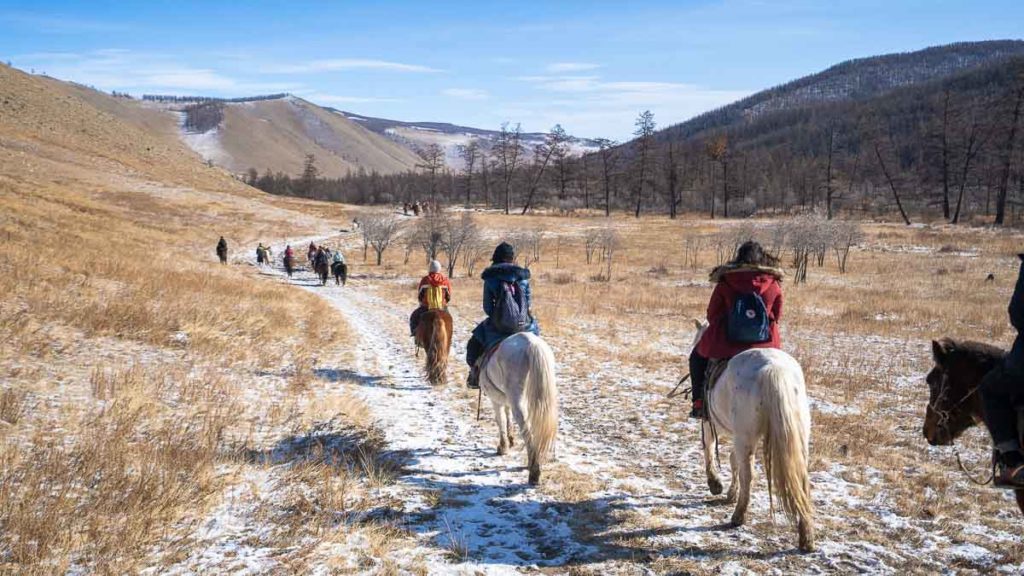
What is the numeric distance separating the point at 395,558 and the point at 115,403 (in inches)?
175

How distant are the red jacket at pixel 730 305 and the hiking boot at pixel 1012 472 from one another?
1747 mm

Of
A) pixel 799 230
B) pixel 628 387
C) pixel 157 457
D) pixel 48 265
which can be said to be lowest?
pixel 628 387

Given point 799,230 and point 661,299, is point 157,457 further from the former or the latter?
point 799,230

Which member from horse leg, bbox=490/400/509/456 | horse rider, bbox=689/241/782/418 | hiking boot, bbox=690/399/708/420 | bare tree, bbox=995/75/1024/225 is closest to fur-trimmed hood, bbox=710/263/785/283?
horse rider, bbox=689/241/782/418

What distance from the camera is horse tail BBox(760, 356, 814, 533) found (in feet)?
13.7

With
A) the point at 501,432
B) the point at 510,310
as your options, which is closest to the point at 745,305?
the point at 510,310

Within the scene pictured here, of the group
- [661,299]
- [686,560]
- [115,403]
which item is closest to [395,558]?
[686,560]

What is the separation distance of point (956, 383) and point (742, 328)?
5.46 ft

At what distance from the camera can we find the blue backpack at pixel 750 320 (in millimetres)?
5090

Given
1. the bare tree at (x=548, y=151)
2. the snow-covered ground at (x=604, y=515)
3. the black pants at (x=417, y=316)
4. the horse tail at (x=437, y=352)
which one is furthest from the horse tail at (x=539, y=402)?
the bare tree at (x=548, y=151)

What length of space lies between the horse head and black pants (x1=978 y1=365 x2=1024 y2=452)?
17.4 inches

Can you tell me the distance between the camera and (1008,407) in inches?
148

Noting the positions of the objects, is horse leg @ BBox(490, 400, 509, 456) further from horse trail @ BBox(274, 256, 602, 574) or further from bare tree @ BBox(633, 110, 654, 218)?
bare tree @ BBox(633, 110, 654, 218)

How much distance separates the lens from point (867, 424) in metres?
8.38
